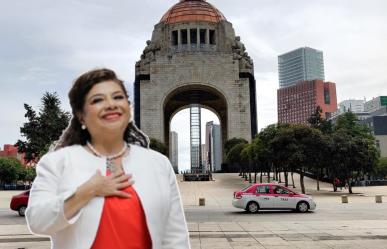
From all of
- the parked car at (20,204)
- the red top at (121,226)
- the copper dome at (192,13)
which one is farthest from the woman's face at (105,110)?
the copper dome at (192,13)

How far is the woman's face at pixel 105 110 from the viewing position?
7.68 ft

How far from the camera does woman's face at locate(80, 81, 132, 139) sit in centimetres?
234

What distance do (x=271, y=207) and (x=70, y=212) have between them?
1871cm

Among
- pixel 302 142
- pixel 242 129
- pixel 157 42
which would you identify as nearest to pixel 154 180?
pixel 302 142

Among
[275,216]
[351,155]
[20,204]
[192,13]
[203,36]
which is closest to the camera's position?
[275,216]

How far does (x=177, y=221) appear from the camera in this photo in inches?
97.1

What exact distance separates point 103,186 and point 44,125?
38.2m

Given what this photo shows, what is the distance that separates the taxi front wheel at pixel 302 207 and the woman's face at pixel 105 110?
18738 millimetres

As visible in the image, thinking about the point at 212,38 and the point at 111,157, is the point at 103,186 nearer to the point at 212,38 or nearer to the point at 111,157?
the point at 111,157

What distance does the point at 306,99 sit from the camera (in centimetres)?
17950

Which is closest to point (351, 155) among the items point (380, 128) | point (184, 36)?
point (184, 36)

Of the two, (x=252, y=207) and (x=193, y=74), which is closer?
(x=252, y=207)

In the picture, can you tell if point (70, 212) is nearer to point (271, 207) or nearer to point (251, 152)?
point (271, 207)

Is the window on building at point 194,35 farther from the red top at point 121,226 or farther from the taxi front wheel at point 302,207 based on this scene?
the red top at point 121,226
